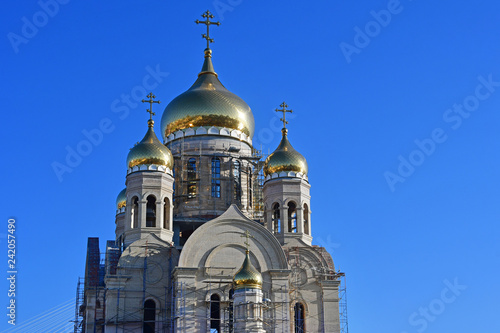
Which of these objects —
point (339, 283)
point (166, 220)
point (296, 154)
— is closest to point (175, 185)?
point (166, 220)

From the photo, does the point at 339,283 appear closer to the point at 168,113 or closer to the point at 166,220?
the point at 166,220

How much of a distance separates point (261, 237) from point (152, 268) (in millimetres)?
4200

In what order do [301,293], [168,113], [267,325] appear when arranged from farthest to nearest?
[168,113]
[301,293]
[267,325]

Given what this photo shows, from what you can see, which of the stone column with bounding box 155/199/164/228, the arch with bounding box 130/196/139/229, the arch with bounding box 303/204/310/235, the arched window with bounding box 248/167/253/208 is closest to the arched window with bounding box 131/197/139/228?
the arch with bounding box 130/196/139/229

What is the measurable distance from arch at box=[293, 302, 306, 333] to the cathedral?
4 centimetres

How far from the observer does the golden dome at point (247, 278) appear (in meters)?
27.3

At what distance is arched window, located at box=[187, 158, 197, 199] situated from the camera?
111 ft

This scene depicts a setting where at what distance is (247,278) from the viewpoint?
27.3m

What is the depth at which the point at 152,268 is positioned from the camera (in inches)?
1190

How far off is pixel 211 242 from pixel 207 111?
718cm

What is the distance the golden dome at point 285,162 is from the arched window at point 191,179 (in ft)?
10.2

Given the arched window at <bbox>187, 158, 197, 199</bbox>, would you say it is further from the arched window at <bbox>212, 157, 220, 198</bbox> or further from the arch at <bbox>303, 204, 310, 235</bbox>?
the arch at <bbox>303, 204, 310, 235</bbox>

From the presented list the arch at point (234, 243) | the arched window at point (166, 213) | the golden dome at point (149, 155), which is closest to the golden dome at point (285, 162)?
the arch at point (234, 243)

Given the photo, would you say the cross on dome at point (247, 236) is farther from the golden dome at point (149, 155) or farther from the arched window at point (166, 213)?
the golden dome at point (149, 155)
